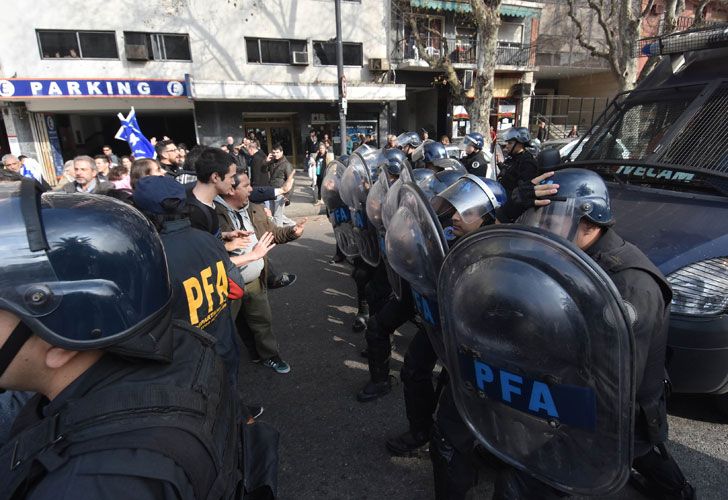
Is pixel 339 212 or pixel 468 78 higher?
pixel 468 78

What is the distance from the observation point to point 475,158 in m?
6.35

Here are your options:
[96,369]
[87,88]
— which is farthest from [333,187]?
[87,88]

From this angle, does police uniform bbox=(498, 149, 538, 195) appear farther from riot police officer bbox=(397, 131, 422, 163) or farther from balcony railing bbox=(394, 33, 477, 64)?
balcony railing bbox=(394, 33, 477, 64)

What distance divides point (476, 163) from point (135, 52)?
16436 mm

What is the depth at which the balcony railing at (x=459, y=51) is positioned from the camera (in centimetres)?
2097

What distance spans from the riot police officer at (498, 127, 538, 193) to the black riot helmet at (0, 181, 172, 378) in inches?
193

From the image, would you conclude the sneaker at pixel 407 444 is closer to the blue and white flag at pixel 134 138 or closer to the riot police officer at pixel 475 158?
the riot police officer at pixel 475 158

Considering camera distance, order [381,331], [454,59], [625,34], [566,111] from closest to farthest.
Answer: [381,331], [625,34], [454,59], [566,111]

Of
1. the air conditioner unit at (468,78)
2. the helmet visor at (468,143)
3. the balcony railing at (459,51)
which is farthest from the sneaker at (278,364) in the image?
the air conditioner unit at (468,78)

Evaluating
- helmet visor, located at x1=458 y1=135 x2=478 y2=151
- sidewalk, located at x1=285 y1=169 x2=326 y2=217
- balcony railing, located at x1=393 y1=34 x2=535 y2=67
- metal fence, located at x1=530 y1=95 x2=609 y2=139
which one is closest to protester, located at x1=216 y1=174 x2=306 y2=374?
helmet visor, located at x1=458 y1=135 x2=478 y2=151

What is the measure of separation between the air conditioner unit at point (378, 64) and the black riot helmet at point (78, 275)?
20.4 m

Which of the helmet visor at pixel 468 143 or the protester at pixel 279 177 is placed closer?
the helmet visor at pixel 468 143

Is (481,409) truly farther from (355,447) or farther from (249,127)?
(249,127)

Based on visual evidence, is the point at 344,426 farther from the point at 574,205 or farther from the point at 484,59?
the point at 484,59
